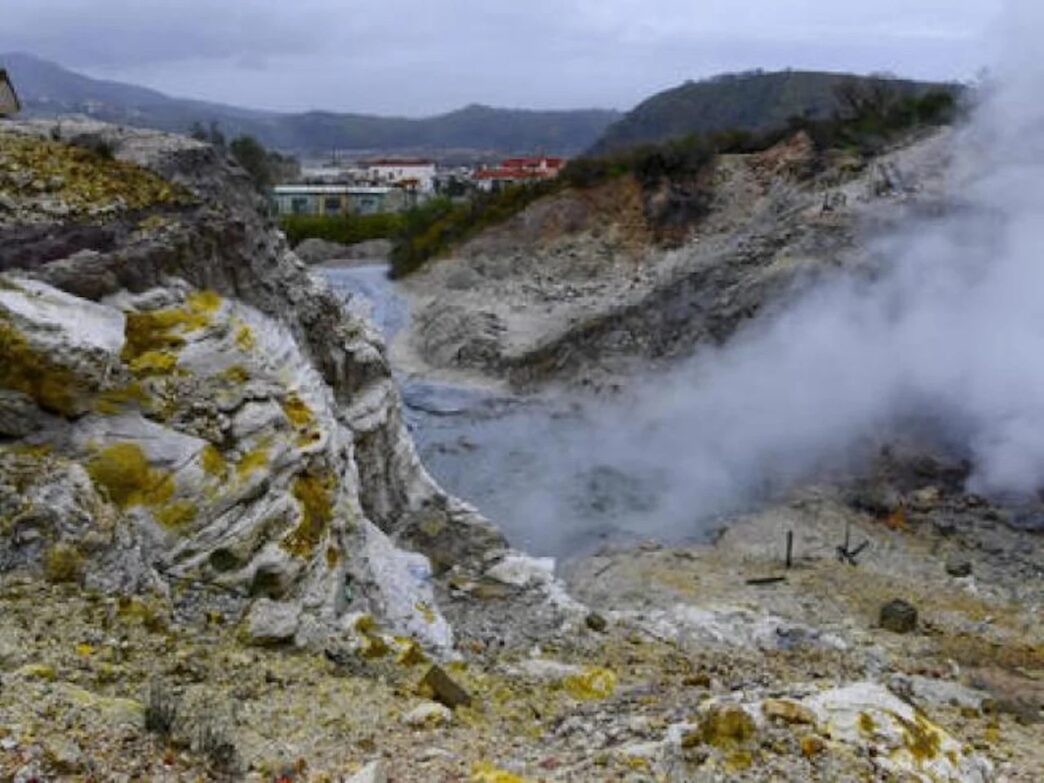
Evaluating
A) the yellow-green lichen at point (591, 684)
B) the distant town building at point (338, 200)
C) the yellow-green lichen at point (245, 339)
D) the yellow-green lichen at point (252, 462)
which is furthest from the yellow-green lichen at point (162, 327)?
the distant town building at point (338, 200)

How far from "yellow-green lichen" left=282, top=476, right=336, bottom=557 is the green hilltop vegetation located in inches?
1044

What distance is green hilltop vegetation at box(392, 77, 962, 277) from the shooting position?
1413 inches

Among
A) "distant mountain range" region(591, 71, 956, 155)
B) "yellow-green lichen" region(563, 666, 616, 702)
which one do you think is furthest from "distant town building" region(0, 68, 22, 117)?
"distant mountain range" region(591, 71, 956, 155)

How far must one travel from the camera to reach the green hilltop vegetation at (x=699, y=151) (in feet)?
118

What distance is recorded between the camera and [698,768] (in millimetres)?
5422

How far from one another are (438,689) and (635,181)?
33316 mm

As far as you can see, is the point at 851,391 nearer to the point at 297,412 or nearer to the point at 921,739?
the point at 297,412

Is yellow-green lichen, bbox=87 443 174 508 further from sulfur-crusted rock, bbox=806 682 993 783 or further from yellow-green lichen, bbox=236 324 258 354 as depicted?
sulfur-crusted rock, bbox=806 682 993 783

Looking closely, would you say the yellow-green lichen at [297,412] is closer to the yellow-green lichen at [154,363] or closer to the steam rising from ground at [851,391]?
the yellow-green lichen at [154,363]

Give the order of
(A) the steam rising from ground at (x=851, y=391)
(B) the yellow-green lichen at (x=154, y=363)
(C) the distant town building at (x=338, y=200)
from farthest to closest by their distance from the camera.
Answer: (C) the distant town building at (x=338, y=200)
(A) the steam rising from ground at (x=851, y=391)
(B) the yellow-green lichen at (x=154, y=363)

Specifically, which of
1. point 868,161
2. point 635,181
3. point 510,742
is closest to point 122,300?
point 510,742

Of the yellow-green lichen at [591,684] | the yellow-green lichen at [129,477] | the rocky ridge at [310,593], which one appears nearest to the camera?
the rocky ridge at [310,593]

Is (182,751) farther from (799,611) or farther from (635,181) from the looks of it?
(635,181)

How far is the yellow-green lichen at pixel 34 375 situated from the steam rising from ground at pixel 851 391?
9.10m
